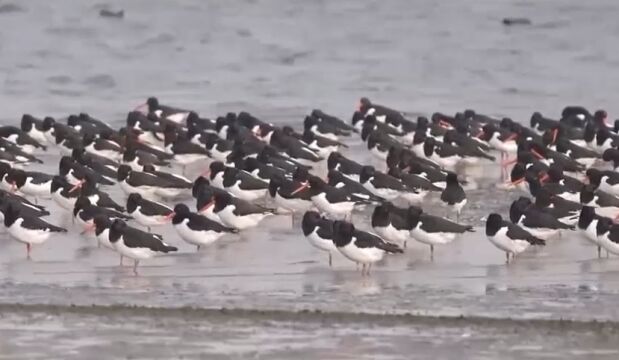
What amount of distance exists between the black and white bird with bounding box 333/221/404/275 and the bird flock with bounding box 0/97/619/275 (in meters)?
0.01

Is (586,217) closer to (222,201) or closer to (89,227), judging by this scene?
(222,201)

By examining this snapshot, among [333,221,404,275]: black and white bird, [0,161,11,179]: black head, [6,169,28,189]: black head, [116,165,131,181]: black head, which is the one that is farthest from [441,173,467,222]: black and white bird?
[0,161,11,179]: black head

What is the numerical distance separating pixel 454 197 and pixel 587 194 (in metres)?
1.31

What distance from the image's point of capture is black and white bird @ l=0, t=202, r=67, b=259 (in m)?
15.1

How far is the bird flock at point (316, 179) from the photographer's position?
49.4 ft

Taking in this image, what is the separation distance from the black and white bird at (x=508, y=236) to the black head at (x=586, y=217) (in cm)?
43

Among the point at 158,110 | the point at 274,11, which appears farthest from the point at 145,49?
the point at 158,110

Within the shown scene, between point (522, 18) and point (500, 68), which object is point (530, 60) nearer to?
point (500, 68)

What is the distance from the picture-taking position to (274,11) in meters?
46.1

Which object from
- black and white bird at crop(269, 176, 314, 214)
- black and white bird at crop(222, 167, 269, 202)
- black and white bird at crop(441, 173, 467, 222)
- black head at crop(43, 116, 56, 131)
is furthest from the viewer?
black head at crop(43, 116, 56, 131)

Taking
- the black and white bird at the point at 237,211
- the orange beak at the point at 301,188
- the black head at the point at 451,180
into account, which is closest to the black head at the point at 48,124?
the orange beak at the point at 301,188

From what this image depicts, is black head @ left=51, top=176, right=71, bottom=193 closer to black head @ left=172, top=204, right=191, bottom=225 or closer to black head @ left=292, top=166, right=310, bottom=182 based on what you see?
black head @ left=172, top=204, right=191, bottom=225

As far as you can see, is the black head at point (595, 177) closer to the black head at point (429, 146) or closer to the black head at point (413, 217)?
the black head at point (429, 146)

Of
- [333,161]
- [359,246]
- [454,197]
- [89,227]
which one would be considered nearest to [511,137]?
[333,161]
